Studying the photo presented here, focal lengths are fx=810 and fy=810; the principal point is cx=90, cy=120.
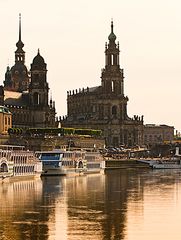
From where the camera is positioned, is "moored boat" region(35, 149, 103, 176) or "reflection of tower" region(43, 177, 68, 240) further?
"moored boat" region(35, 149, 103, 176)

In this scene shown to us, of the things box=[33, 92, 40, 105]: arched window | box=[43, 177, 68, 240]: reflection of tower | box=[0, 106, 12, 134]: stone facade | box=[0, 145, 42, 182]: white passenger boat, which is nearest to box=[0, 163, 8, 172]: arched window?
box=[0, 145, 42, 182]: white passenger boat

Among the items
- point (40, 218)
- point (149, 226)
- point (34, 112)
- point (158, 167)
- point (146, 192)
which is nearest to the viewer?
point (149, 226)

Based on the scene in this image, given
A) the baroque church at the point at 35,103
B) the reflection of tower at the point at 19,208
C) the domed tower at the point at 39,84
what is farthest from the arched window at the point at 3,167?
the domed tower at the point at 39,84

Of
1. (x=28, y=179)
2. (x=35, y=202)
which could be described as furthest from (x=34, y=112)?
(x=35, y=202)

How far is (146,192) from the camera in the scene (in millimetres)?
84438

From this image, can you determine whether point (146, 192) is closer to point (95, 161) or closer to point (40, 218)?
point (40, 218)

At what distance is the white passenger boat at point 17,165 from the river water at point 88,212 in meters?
3.24

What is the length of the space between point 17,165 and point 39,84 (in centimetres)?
9442

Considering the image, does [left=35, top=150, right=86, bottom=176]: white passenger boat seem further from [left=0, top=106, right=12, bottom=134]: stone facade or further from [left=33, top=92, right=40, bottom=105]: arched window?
[left=33, top=92, right=40, bottom=105]: arched window

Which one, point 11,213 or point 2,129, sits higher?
point 2,129

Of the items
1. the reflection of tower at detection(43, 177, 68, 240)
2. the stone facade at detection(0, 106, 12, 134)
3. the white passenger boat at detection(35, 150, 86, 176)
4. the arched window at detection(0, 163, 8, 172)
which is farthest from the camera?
the stone facade at detection(0, 106, 12, 134)

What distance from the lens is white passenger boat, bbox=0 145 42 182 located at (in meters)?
94.2

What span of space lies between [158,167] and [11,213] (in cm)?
11690

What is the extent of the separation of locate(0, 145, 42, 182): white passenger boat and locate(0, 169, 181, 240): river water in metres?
3.24
